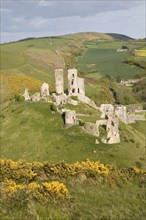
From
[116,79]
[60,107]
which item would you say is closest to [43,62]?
[116,79]

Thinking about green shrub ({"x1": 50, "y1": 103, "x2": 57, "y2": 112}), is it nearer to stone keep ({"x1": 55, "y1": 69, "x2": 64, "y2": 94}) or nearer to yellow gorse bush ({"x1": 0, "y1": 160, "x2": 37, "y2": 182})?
stone keep ({"x1": 55, "y1": 69, "x2": 64, "y2": 94})

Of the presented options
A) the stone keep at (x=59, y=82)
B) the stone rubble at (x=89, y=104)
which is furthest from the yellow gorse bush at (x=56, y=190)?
the stone keep at (x=59, y=82)

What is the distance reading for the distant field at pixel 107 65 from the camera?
14962 centimetres

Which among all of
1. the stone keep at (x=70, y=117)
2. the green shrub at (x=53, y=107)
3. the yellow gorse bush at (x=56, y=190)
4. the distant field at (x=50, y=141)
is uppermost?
the yellow gorse bush at (x=56, y=190)

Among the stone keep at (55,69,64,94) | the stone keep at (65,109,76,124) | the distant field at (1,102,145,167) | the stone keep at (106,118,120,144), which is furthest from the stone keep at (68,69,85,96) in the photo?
the stone keep at (106,118,120,144)

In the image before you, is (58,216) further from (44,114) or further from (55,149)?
(44,114)

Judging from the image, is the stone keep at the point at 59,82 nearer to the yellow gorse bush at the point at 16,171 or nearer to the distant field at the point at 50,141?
the distant field at the point at 50,141

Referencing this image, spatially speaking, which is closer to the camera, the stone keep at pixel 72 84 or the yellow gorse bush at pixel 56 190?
the yellow gorse bush at pixel 56 190

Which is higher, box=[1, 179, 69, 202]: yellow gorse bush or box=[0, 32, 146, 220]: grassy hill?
box=[1, 179, 69, 202]: yellow gorse bush

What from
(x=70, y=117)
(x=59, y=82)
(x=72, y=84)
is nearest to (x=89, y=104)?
(x=72, y=84)

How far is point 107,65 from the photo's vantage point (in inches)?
6289

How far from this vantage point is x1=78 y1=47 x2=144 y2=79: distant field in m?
150

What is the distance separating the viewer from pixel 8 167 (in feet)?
103

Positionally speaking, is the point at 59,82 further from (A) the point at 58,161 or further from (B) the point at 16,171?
(B) the point at 16,171
